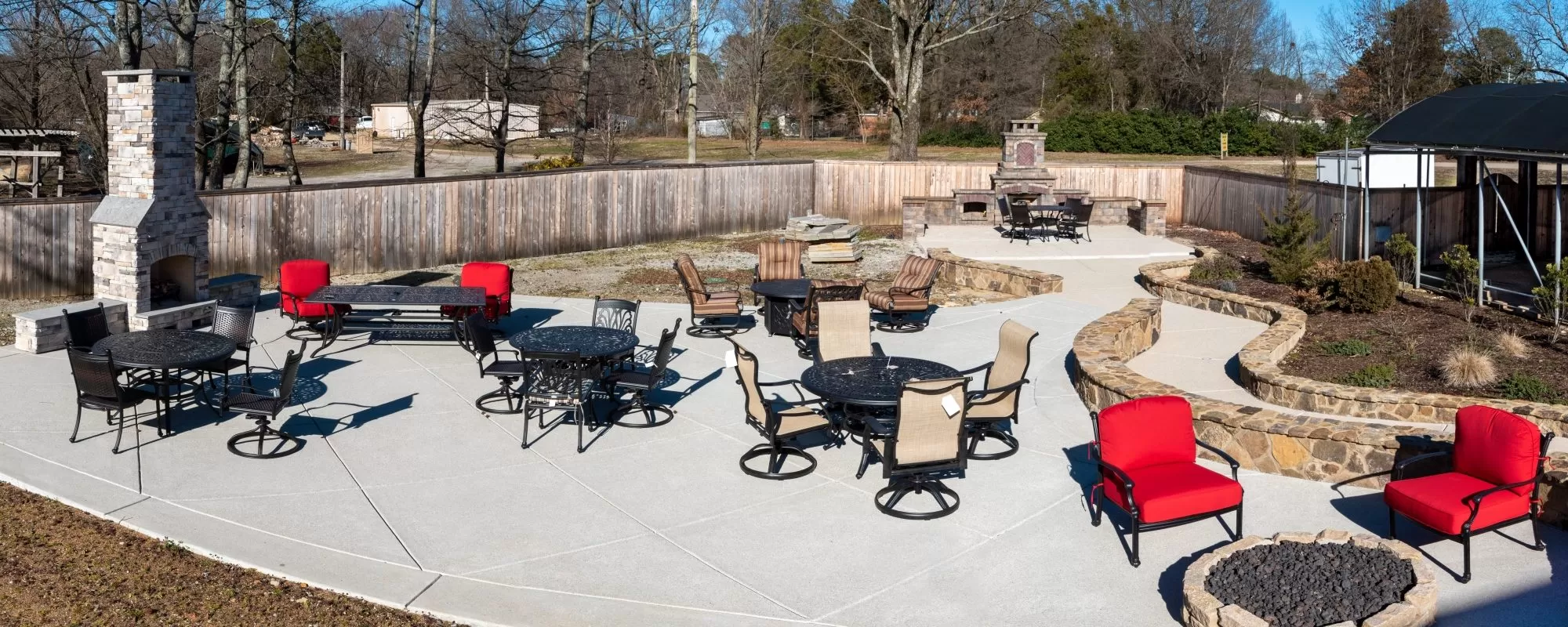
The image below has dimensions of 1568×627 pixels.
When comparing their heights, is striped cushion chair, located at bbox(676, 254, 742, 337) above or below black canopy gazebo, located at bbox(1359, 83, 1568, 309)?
below

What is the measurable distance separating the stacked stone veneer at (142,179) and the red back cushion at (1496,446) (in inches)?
489

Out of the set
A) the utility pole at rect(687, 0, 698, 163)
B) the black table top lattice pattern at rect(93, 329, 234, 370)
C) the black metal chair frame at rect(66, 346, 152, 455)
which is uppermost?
the utility pole at rect(687, 0, 698, 163)

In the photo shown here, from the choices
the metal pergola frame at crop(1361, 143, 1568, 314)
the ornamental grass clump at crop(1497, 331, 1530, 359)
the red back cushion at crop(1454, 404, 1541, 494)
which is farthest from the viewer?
the metal pergola frame at crop(1361, 143, 1568, 314)

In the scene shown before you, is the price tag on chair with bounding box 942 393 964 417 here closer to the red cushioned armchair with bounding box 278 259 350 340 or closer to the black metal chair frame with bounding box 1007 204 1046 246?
the red cushioned armchair with bounding box 278 259 350 340

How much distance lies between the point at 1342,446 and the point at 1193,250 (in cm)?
1404

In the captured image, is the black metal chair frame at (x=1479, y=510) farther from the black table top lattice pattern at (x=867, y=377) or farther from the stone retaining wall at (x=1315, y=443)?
the black table top lattice pattern at (x=867, y=377)

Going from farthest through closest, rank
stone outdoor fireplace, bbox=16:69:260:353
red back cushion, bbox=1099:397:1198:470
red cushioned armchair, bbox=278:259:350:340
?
red cushioned armchair, bbox=278:259:350:340 → stone outdoor fireplace, bbox=16:69:260:353 → red back cushion, bbox=1099:397:1198:470

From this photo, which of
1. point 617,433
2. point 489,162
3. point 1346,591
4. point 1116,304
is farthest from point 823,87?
point 1346,591

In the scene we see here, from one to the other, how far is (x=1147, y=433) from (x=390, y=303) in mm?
8692

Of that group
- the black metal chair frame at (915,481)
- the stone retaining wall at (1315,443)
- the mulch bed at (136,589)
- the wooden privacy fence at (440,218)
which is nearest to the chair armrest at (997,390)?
the black metal chair frame at (915,481)

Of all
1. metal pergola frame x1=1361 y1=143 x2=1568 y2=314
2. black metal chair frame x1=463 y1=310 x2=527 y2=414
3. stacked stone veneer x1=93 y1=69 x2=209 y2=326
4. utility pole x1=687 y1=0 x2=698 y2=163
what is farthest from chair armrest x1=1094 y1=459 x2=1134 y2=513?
utility pole x1=687 y1=0 x2=698 y2=163

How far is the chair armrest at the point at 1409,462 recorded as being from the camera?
7.86 meters

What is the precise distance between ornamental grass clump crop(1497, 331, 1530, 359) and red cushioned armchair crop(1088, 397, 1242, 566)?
5228 mm

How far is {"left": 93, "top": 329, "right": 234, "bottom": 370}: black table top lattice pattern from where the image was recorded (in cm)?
1003
